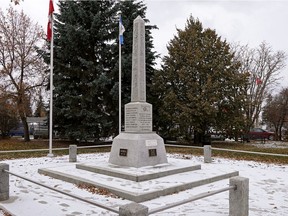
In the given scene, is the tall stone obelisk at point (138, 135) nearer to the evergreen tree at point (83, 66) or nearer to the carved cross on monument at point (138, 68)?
the carved cross on monument at point (138, 68)

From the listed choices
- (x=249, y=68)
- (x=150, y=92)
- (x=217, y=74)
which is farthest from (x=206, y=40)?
(x=249, y=68)

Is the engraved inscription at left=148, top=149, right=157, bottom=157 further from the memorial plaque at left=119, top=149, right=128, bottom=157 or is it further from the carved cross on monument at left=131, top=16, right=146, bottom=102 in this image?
the carved cross on monument at left=131, top=16, right=146, bottom=102

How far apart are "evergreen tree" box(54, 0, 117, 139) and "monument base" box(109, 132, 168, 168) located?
1061cm

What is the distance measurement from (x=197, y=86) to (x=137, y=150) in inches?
525

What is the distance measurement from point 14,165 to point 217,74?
15.6 m

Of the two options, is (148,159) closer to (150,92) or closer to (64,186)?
(64,186)

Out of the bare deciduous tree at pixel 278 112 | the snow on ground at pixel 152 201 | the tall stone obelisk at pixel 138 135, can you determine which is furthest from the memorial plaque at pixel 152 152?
the bare deciduous tree at pixel 278 112

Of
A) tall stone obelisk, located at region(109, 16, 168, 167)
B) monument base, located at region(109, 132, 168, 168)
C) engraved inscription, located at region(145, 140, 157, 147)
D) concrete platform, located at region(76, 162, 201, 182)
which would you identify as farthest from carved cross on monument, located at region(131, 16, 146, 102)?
concrete platform, located at region(76, 162, 201, 182)

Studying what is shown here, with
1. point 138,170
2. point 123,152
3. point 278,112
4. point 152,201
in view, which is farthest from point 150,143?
point 278,112

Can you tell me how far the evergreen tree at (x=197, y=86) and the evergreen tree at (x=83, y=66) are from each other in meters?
4.62

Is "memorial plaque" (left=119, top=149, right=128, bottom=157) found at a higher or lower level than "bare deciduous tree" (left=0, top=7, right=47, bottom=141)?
lower

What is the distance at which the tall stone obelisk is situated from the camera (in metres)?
9.30

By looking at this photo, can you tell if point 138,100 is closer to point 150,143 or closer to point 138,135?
point 138,135

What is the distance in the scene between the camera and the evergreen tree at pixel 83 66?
808 inches
